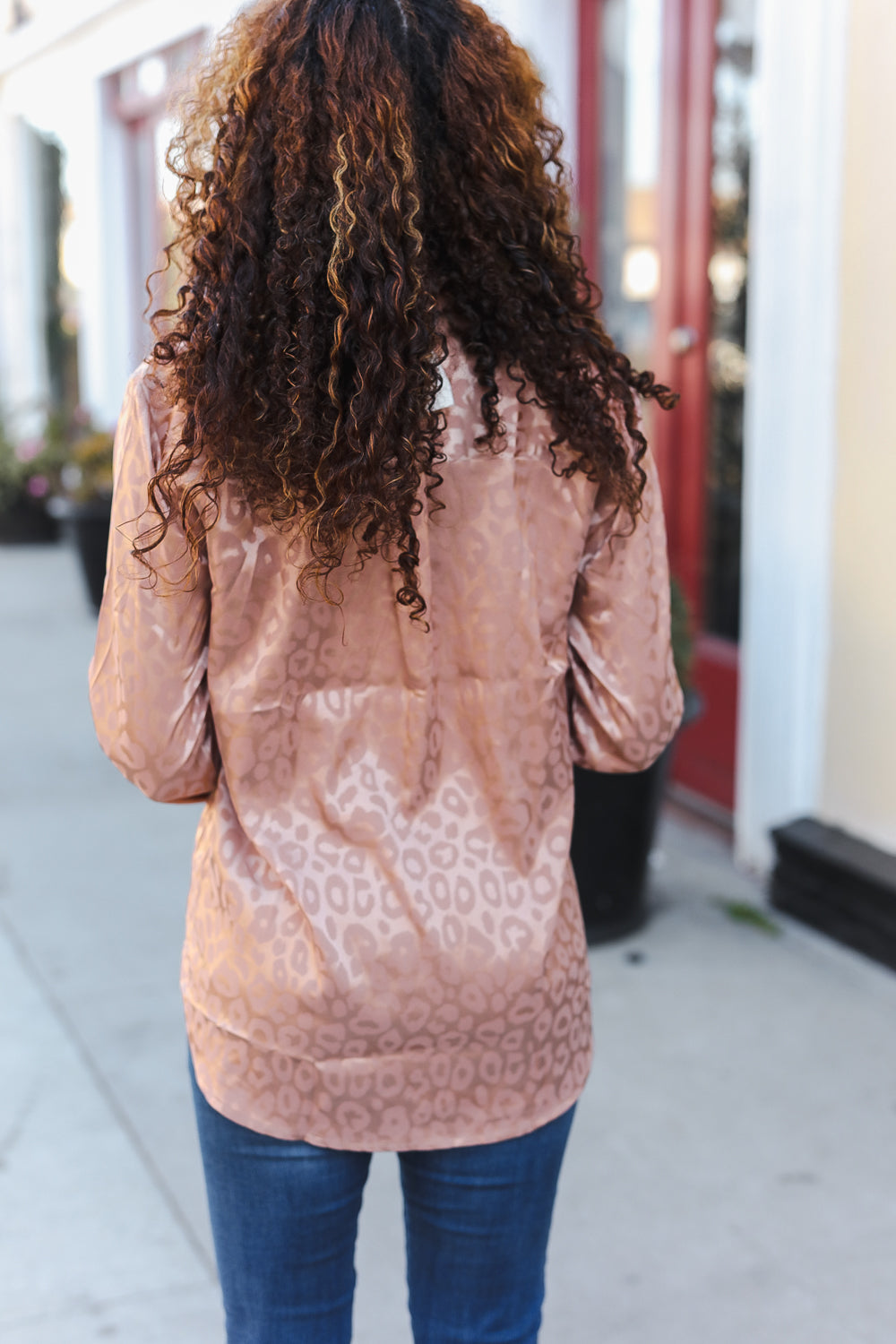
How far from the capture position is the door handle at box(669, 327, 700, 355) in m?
4.66

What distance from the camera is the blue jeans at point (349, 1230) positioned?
1.36m

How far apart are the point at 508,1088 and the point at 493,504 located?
57cm

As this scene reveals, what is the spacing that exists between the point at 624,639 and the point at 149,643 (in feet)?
1.55

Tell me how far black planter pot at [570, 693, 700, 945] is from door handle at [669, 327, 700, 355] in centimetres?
151

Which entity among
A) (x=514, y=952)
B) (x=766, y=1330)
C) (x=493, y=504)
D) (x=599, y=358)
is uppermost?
(x=599, y=358)

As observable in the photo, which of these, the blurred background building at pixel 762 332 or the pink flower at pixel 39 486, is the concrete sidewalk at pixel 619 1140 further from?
the pink flower at pixel 39 486

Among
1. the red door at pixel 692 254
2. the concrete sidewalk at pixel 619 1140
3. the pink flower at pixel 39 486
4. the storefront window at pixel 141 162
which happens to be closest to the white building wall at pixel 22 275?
the pink flower at pixel 39 486

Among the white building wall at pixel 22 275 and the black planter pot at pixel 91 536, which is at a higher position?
the white building wall at pixel 22 275

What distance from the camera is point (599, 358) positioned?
138 centimetres

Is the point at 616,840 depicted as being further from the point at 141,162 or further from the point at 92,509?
the point at 141,162

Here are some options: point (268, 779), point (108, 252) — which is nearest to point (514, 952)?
point (268, 779)

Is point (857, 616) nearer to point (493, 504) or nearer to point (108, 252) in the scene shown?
point (493, 504)

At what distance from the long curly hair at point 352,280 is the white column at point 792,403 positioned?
2437 mm

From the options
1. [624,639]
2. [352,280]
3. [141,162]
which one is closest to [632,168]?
[624,639]
